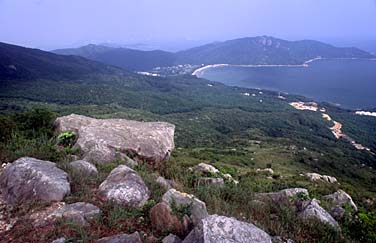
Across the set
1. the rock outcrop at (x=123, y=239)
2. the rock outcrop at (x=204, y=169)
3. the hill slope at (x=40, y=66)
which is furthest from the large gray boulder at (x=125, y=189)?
the hill slope at (x=40, y=66)

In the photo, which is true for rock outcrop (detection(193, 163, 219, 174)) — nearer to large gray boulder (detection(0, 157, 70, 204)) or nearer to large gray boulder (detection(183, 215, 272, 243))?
large gray boulder (detection(0, 157, 70, 204))

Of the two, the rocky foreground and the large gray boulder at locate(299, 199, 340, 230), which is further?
the large gray boulder at locate(299, 199, 340, 230)

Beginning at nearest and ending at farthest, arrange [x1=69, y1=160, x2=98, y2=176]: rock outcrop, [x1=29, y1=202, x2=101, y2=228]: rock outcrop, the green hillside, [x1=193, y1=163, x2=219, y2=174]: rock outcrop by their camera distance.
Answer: [x1=29, y1=202, x2=101, y2=228]: rock outcrop
the green hillside
[x1=69, y1=160, x2=98, y2=176]: rock outcrop
[x1=193, y1=163, x2=219, y2=174]: rock outcrop

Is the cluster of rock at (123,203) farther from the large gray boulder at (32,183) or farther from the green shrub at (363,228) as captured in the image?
the green shrub at (363,228)

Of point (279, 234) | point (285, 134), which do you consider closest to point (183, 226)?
point (279, 234)

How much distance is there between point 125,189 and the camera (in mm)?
6766

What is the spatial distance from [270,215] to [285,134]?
87322 millimetres

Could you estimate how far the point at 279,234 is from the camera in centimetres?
613

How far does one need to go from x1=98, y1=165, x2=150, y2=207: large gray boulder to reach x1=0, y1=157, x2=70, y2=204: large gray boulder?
77 centimetres

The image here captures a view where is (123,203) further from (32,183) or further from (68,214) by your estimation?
(32,183)

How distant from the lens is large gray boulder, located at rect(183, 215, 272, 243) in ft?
16.1

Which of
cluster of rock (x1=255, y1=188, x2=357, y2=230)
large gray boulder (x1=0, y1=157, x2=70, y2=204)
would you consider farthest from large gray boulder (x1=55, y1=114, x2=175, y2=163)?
cluster of rock (x1=255, y1=188, x2=357, y2=230)

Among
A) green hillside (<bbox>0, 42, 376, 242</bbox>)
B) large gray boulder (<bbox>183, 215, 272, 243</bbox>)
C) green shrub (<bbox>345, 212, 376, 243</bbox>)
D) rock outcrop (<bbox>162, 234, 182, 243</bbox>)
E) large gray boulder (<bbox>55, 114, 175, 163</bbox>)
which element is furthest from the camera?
large gray boulder (<bbox>55, 114, 175, 163</bbox>)

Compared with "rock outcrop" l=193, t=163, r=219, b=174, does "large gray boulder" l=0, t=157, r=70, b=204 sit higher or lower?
higher
